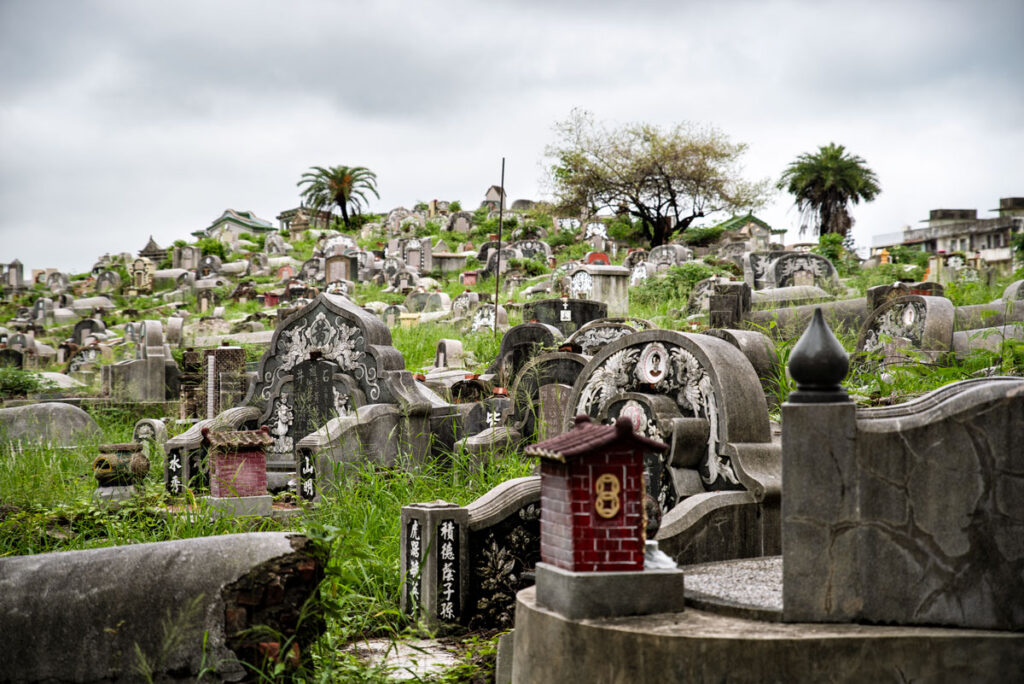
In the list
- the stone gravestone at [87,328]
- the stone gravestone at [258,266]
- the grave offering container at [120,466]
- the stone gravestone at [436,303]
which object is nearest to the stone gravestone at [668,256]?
the stone gravestone at [436,303]

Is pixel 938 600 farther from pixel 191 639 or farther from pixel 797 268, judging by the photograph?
pixel 797 268

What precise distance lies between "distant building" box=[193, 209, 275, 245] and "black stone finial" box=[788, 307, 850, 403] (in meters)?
56.3

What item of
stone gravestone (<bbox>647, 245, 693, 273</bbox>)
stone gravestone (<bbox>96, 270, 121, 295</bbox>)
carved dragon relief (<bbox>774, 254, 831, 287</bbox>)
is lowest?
carved dragon relief (<bbox>774, 254, 831, 287</bbox>)

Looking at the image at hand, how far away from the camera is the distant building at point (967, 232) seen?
1746 inches

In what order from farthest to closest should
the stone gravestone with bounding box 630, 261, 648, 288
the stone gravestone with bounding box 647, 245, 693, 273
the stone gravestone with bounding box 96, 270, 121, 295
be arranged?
the stone gravestone with bounding box 96, 270, 121, 295
the stone gravestone with bounding box 647, 245, 693, 273
the stone gravestone with bounding box 630, 261, 648, 288

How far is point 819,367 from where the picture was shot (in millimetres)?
3982

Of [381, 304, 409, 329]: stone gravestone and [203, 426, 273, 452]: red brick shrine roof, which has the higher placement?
[381, 304, 409, 329]: stone gravestone

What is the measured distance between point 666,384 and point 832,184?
38658 mm

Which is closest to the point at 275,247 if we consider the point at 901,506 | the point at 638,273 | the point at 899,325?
the point at 638,273

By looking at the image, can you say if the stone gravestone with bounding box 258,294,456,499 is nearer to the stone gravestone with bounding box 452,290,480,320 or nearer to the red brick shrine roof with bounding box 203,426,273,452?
the red brick shrine roof with bounding box 203,426,273,452

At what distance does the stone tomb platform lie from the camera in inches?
144

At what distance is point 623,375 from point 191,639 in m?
3.61

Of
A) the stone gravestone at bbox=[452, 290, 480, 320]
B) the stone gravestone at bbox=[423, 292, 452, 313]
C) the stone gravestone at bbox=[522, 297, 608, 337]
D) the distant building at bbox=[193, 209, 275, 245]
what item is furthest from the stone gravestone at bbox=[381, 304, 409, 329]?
the distant building at bbox=[193, 209, 275, 245]

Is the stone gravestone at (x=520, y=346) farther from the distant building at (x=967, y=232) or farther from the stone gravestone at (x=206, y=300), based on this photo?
the distant building at (x=967, y=232)
